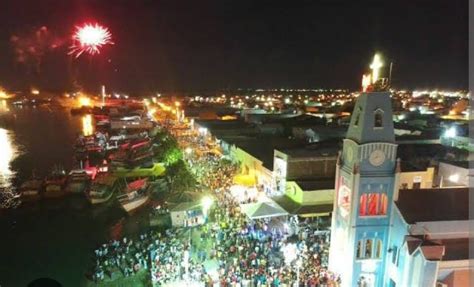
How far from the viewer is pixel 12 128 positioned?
10038 cm

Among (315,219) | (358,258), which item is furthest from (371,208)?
(315,219)

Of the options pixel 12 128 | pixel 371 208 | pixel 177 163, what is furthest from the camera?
pixel 12 128

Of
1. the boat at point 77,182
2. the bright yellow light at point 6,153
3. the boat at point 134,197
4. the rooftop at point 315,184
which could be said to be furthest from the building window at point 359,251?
the bright yellow light at point 6,153

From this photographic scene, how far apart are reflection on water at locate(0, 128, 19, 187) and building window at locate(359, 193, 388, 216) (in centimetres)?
4175

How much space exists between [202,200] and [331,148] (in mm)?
11211

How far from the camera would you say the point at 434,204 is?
17438 mm

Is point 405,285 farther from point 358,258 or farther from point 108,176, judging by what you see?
point 108,176

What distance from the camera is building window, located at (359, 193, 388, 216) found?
18.1m

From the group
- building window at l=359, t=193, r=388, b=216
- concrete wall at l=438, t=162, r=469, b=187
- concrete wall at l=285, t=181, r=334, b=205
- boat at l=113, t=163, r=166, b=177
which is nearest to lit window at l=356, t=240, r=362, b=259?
building window at l=359, t=193, r=388, b=216

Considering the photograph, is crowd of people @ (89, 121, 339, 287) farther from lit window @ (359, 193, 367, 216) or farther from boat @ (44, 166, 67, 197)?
boat @ (44, 166, 67, 197)

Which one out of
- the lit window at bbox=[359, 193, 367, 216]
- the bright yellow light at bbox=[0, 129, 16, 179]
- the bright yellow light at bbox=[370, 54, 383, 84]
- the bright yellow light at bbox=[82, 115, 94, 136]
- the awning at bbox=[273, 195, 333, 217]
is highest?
the bright yellow light at bbox=[370, 54, 383, 84]

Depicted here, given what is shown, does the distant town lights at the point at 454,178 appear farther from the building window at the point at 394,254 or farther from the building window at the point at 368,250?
the building window at the point at 368,250

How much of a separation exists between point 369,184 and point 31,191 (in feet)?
111

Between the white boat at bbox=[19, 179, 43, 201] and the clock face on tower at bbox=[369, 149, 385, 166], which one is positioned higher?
the clock face on tower at bbox=[369, 149, 385, 166]
